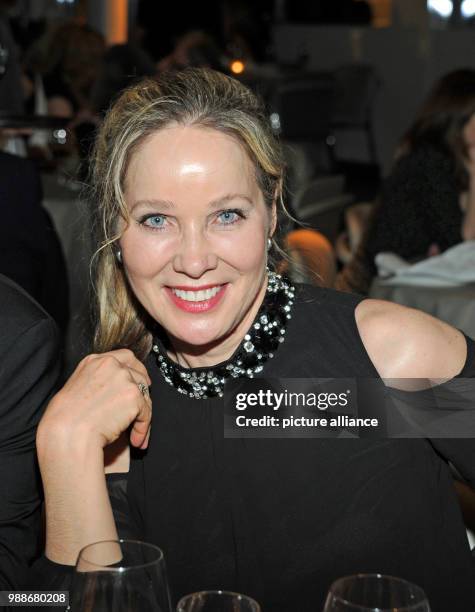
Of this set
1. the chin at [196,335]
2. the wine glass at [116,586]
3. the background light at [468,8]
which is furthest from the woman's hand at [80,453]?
the background light at [468,8]

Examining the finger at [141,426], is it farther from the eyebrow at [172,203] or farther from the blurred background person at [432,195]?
the blurred background person at [432,195]

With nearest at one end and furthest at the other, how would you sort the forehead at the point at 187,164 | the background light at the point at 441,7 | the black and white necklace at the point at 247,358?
the forehead at the point at 187,164 → the black and white necklace at the point at 247,358 → the background light at the point at 441,7

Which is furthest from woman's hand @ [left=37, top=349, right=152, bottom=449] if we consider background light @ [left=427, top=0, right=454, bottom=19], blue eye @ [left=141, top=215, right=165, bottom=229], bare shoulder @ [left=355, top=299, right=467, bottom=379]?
background light @ [left=427, top=0, right=454, bottom=19]

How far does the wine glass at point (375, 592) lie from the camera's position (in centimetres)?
92

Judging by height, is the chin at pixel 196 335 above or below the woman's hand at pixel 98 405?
above

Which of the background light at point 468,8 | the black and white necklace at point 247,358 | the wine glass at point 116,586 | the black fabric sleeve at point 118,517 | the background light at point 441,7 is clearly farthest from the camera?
the background light at point 441,7

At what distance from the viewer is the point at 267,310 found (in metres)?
1.67

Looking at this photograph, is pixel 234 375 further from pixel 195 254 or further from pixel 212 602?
pixel 212 602

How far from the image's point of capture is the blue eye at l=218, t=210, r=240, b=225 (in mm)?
1486

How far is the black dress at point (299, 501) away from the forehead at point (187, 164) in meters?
0.33

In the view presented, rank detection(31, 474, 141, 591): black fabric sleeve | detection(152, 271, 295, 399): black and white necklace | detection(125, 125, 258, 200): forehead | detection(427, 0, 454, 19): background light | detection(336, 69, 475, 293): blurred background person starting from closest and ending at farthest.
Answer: detection(31, 474, 141, 591): black fabric sleeve < detection(125, 125, 258, 200): forehead < detection(152, 271, 295, 399): black and white necklace < detection(336, 69, 475, 293): blurred background person < detection(427, 0, 454, 19): background light

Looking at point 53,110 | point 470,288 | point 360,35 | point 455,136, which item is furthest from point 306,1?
point 470,288

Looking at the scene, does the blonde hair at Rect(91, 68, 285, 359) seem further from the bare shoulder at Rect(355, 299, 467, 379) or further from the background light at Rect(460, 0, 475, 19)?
the background light at Rect(460, 0, 475, 19)

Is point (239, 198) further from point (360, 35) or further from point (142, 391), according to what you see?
point (360, 35)
